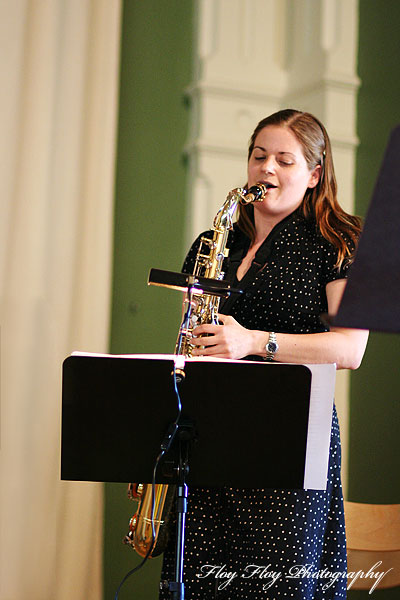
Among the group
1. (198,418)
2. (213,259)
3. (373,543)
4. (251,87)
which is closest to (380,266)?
(198,418)

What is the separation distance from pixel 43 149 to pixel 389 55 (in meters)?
1.46

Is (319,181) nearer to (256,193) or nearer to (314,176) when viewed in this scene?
(314,176)

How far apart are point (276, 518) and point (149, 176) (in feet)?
5.29

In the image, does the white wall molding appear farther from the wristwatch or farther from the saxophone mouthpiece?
the wristwatch

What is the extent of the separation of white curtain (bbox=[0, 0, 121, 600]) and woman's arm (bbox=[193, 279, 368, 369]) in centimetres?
93

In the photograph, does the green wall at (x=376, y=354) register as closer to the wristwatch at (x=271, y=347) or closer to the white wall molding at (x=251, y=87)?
the white wall molding at (x=251, y=87)

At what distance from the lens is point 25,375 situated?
262 centimetres

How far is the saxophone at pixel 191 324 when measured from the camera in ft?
6.36

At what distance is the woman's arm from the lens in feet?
6.03

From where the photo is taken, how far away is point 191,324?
6.73 feet

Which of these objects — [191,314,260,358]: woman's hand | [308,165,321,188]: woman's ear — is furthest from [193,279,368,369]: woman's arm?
[308,165,321,188]: woman's ear

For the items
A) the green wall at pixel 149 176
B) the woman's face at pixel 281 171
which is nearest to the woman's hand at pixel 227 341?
the woman's face at pixel 281 171

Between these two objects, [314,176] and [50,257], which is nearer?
[314,176]

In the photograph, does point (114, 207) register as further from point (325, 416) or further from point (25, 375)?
point (325, 416)
